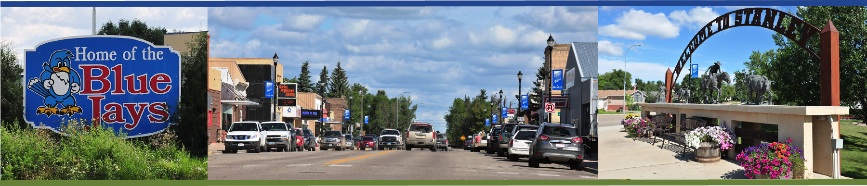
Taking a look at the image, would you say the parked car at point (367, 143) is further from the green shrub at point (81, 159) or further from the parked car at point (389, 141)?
the green shrub at point (81, 159)

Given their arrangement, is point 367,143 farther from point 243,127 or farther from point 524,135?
point 524,135

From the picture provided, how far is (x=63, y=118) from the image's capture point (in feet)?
49.1

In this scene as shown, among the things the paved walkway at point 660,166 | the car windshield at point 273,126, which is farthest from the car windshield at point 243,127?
the paved walkway at point 660,166

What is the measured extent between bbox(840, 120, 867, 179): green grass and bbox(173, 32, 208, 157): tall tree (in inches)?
553

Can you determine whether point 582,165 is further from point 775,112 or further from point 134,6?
point 134,6

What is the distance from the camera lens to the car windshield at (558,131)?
666 inches

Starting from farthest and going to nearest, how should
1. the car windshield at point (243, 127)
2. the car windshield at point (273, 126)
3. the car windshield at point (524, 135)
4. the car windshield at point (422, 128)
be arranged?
1. the car windshield at point (422, 128)
2. the car windshield at point (273, 126)
3. the car windshield at point (243, 127)
4. the car windshield at point (524, 135)

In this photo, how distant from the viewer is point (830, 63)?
1232 centimetres

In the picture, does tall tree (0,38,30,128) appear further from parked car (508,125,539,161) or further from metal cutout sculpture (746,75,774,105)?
metal cutout sculpture (746,75,774,105)

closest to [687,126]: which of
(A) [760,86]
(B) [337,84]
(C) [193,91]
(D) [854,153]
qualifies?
(A) [760,86]

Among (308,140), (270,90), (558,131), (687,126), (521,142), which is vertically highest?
(270,90)

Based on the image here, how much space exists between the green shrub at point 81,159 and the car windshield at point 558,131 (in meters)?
8.48

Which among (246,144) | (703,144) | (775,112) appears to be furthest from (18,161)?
(775,112)

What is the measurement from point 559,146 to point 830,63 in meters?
6.53
